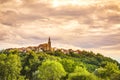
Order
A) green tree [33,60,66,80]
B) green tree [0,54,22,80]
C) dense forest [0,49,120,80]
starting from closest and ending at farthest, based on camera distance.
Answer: dense forest [0,49,120,80] < green tree [33,60,66,80] < green tree [0,54,22,80]

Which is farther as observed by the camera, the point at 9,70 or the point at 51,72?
the point at 9,70

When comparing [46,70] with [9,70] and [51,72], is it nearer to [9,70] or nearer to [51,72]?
[51,72]

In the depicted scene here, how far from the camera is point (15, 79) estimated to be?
355ft

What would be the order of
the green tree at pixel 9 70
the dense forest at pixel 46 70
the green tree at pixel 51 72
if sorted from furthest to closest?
the green tree at pixel 9 70
the green tree at pixel 51 72
the dense forest at pixel 46 70

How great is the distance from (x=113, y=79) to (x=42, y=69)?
29.1 meters

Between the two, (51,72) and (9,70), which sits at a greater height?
(9,70)

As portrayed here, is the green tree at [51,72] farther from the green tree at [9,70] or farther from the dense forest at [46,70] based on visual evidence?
the green tree at [9,70]

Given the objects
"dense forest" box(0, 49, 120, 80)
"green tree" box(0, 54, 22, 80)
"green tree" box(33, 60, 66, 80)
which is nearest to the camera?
"dense forest" box(0, 49, 120, 80)

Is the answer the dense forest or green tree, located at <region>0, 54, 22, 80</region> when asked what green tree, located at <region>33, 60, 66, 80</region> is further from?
green tree, located at <region>0, 54, 22, 80</region>

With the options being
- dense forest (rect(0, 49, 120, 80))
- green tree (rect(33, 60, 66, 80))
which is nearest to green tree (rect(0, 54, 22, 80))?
dense forest (rect(0, 49, 120, 80))

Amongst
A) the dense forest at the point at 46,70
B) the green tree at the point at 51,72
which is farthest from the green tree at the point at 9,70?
the green tree at the point at 51,72

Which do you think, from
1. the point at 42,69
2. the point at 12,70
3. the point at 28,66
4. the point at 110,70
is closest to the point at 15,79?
the point at 12,70

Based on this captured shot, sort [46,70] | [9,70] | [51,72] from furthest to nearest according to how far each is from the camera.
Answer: [9,70] < [46,70] < [51,72]

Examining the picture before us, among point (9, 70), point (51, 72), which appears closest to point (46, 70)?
point (51, 72)
